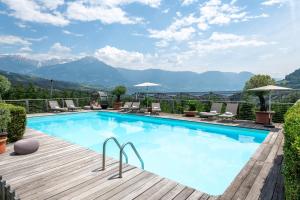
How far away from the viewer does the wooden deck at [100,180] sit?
312cm

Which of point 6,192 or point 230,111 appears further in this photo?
point 230,111

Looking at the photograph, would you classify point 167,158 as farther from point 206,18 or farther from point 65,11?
point 65,11

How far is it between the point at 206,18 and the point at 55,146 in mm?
9924

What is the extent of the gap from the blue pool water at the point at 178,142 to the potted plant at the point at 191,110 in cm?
113

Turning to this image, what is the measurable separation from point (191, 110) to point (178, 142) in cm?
415

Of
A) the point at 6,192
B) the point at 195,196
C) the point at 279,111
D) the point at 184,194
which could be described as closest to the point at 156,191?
the point at 184,194

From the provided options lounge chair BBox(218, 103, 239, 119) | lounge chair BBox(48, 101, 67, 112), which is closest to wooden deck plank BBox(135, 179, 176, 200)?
lounge chair BBox(218, 103, 239, 119)

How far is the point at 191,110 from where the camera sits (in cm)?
1205

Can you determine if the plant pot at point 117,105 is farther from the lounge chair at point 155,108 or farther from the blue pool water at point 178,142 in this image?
the lounge chair at point 155,108

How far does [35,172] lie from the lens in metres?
3.90

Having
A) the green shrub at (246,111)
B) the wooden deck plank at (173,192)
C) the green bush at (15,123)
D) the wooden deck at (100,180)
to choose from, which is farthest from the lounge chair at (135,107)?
the wooden deck plank at (173,192)

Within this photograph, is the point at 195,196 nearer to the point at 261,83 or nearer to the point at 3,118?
the point at 3,118

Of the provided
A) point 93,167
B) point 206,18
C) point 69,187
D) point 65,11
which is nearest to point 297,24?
point 206,18

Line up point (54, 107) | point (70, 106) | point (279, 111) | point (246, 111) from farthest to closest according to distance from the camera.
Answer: point (70, 106) < point (54, 107) < point (246, 111) < point (279, 111)
